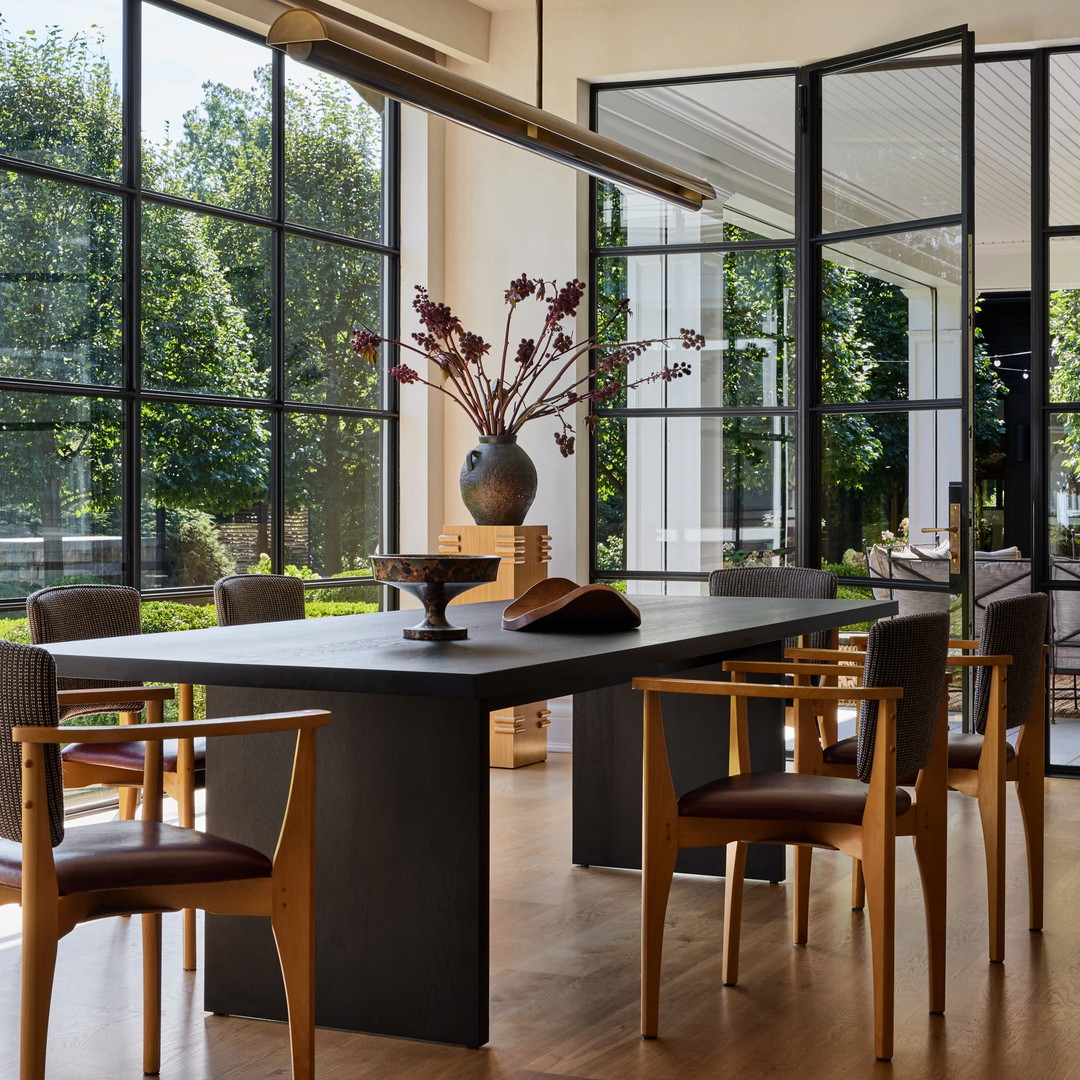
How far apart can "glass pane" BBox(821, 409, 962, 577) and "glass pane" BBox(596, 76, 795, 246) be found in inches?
40.0

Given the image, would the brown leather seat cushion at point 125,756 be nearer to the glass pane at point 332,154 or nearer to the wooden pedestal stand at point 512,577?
the wooden pedestal stand at point 512,577

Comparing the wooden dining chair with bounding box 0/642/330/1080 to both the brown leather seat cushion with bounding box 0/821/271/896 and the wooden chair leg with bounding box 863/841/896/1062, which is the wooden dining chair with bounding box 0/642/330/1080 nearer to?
Answer: the brown leather seat cushion with bounding box 0/821/271/896

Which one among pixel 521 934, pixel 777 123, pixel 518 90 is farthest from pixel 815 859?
pixel 518 90

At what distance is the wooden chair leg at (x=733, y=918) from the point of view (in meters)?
3.33

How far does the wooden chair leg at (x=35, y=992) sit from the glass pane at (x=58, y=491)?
2.88m

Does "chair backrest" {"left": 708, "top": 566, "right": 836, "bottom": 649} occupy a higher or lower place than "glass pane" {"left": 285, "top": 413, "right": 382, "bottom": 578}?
lower

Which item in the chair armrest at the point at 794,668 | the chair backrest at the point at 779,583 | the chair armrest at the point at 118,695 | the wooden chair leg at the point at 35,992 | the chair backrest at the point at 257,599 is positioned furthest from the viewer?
the chair backrest at the point at 779,583

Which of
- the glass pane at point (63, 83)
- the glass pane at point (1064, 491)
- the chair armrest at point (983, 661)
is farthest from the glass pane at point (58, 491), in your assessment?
the glass pane at point (1064, 491)

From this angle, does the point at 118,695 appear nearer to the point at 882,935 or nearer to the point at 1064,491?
the point at 882,935

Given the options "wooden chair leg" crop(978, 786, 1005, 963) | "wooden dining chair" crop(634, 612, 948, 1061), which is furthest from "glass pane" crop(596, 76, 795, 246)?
"wooden dining chair" crop(634, 612, 948, 1061)

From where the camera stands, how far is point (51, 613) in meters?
3.77

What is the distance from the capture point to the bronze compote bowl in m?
3.17

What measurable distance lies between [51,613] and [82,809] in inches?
68.6

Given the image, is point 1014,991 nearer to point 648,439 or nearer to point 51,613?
point 51,613
